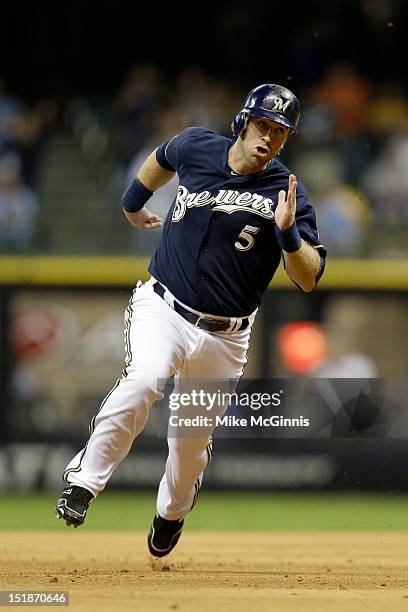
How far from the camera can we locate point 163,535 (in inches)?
238

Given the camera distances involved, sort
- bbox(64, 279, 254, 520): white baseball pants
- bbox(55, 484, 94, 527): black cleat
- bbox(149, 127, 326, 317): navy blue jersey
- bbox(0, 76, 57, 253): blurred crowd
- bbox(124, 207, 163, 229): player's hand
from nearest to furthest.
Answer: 1. bbox(55, 484, 94, 527): black cleat
2. bbox(64, 279, 254, 520): white baseball pants
3. bbox(149, 127, 326, 317): navy blue jersey
4. bbox(124, 207, 163, 229): player's hand
5. bbox(0, 76, 57, 253): blurred crowd

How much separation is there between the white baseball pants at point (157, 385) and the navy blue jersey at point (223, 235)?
0.49 feet

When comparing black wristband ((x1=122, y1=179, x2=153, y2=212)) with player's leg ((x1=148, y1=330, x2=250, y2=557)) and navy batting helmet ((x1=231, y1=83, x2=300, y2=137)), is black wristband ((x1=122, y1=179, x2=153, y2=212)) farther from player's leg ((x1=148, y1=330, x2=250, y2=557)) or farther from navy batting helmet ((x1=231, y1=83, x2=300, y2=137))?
player's leg ((x1=148, y1=330, x2=250, y2=557))

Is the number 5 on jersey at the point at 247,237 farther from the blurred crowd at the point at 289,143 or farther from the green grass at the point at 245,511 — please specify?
the blurred crowd at the point at 289,143

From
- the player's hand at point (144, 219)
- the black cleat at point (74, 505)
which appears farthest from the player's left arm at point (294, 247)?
the black cleat at point (74, 505)

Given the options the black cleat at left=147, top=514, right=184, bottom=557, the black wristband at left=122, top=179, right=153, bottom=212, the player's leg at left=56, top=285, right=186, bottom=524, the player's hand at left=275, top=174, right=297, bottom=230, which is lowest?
the black cleat at left=147, top=514, right=184, bottom=557

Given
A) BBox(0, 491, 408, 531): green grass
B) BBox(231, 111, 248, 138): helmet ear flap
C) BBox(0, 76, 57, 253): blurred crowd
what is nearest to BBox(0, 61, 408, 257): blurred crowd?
BBox(0, 76, 57, 253): blurred crowd

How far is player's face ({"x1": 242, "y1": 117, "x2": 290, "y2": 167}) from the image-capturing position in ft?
17.6

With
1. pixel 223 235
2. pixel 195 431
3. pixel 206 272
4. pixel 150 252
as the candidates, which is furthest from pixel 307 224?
pixel 150 252

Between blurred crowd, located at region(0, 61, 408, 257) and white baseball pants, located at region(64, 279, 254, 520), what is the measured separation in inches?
183

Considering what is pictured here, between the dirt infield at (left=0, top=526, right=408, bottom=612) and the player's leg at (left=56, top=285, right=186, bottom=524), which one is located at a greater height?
the player's leg at (left=56, top=285, right=186, bottom=524)

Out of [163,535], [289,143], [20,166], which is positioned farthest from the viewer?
[20,166]

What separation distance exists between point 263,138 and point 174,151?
54 cm

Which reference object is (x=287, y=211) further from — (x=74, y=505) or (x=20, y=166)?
(x=20, y=166)
